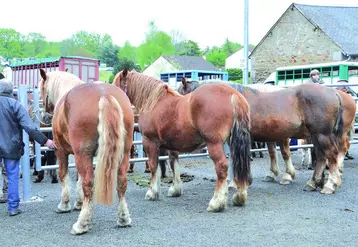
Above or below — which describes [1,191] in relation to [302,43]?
below

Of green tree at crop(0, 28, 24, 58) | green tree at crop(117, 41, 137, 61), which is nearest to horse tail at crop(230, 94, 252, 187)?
green tree at crop(117, 41, 137, 61)

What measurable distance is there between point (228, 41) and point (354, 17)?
76160mm

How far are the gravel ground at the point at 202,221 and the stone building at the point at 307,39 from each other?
29500mm

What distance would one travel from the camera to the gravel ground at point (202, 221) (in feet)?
15.6

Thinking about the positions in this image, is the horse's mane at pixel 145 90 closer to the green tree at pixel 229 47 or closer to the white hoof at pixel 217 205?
the white hoof at pixel 217 205

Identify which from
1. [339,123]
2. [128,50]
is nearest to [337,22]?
[339,123]

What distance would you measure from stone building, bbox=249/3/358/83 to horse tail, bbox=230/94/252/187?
100 feet

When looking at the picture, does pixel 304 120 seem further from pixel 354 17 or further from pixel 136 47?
pixel 136 47

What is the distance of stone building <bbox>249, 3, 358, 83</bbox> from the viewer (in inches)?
1383

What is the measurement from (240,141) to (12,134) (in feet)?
9.85

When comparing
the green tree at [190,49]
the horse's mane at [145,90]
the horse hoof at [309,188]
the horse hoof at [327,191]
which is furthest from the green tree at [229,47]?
the horse's mane at [145,90]

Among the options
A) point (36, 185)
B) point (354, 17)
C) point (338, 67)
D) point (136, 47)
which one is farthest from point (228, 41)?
point (36, 185)

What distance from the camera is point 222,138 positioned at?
6.00 m

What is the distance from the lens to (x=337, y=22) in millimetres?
38000
